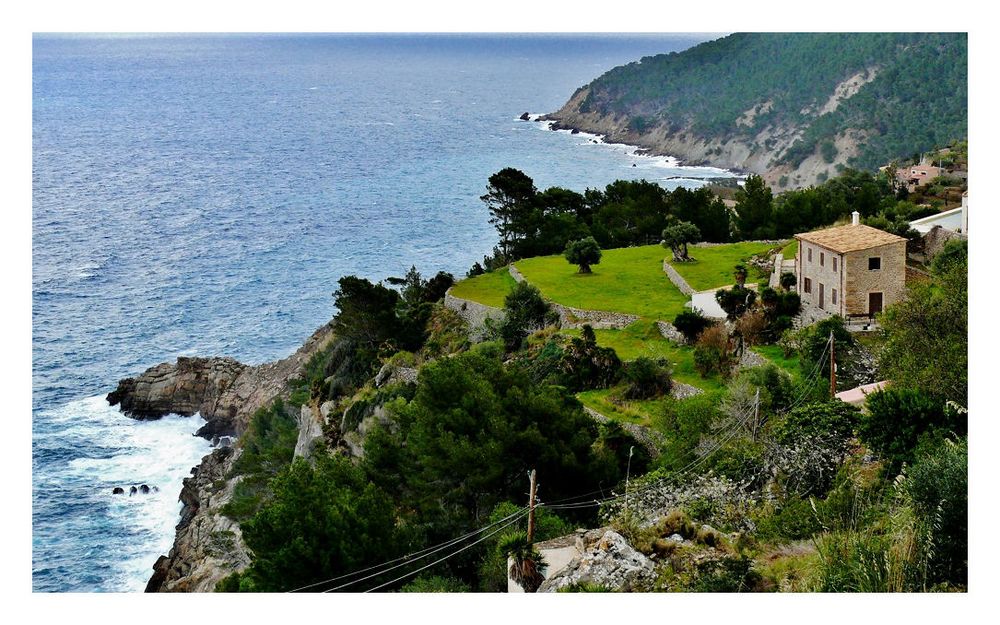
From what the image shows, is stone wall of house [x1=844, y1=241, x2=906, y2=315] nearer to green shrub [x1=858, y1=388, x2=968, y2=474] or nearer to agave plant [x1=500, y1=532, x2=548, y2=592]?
green shrub [x1=858, y1=388, x2=968, y2=474]

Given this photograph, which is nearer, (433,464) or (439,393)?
(433,464)

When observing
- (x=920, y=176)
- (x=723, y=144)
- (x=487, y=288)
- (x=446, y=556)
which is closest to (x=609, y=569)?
(x=446, y=556)

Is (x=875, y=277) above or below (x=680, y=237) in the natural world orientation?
below

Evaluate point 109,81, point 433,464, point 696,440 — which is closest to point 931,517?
point 696,440

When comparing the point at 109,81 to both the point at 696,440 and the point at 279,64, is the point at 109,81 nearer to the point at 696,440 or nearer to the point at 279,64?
the point at 279,64

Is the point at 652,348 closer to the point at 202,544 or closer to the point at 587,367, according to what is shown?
the point at 587,367

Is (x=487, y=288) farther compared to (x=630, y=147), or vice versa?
(x=630, y=147)
